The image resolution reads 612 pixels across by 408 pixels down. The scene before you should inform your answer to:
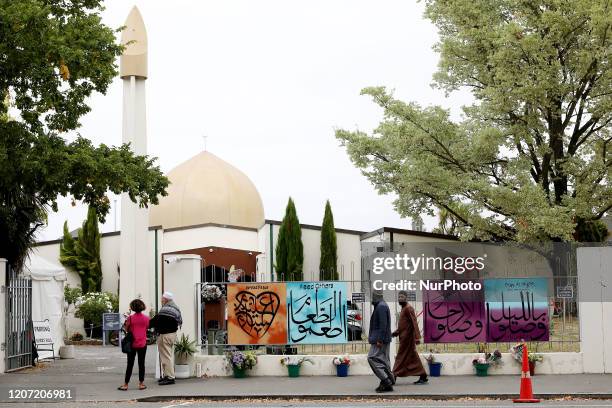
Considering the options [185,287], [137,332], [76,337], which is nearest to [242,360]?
[185,287]

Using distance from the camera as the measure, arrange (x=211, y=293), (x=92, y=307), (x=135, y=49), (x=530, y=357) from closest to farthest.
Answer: (x=530, y=357), (x=211, y=293), (x=92, y=307), (x=135, y=49)

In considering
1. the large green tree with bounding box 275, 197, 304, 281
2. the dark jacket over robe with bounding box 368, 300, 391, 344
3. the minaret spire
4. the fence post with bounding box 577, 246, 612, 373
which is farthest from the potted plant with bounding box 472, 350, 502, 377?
the large green tree with bounding box 275, 197, 304, 281

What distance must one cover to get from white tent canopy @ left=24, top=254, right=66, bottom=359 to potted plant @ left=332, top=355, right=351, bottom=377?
10.3m

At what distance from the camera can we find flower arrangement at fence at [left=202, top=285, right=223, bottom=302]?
2161 centimetres

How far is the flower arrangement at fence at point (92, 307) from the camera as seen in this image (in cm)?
4528

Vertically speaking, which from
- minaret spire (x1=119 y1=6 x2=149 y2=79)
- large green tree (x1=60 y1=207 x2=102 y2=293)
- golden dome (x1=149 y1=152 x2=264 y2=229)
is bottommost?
large green tree (x1=60 y1=207 x2=102 y2=293)

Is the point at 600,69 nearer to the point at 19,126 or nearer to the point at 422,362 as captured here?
the point at 422,362

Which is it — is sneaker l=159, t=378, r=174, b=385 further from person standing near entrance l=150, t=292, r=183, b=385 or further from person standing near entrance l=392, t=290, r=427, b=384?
person standing near entrance l=392, t=290, r=427, b=384

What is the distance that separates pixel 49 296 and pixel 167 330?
10327mm

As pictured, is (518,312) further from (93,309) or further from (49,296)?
(93,309)

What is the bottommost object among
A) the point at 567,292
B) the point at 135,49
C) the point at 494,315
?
the point at 494,315

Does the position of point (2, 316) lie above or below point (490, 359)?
above

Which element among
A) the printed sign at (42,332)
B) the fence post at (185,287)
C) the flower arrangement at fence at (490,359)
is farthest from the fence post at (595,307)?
the printed sign at (42,332)

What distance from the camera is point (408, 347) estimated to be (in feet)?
62.3
